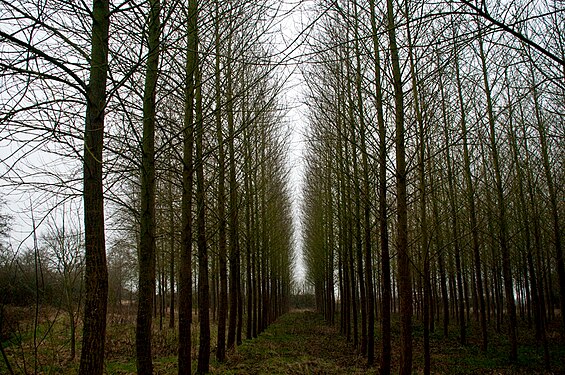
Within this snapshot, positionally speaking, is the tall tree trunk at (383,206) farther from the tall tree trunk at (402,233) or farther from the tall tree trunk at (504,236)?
the tall tree trunk at (504,236)

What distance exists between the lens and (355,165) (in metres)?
10.4

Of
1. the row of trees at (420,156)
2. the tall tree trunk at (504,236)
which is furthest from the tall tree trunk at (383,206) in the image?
the tall tree trunk at (504,236)

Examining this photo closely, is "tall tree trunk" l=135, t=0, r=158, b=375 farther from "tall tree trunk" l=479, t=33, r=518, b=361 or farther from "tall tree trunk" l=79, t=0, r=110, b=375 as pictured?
"tall tree trunk" l=479, t=33, r=518, b=361

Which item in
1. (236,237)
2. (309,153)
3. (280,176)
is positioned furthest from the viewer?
(280,176)

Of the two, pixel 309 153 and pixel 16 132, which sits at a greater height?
pixel 309 153

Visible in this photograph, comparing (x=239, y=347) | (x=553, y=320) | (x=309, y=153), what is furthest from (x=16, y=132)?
(x=553, y=320)

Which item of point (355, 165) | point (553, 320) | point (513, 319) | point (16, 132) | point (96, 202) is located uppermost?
point (355, 165)

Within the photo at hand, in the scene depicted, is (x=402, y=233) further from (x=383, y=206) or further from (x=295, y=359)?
(x=295, y=359)

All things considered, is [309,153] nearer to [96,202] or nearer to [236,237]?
[236,237]

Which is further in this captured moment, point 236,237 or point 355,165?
point 236,237

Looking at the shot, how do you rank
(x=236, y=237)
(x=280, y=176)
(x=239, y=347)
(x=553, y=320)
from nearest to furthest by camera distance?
(x=236, y=237) < (x=239, y=347) < (x=280, y=176) < (x=553, y=320)

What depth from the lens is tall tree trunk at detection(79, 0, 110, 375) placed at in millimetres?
3113

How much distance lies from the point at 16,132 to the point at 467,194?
35.8 ft

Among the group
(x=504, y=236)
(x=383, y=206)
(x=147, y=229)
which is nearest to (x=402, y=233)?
(x=383, y=206)
